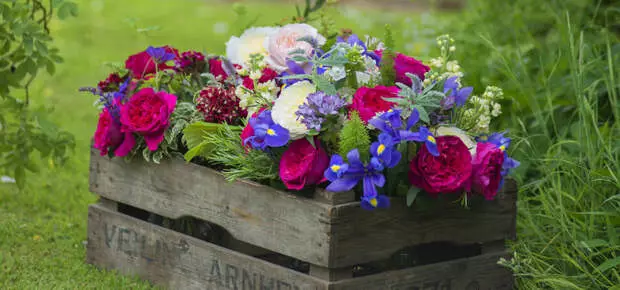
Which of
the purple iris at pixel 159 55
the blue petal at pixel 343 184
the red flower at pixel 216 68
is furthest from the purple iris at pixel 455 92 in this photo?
the purple iris at pixel 159 55

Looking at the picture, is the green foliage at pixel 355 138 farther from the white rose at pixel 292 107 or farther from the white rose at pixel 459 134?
the white rose at pixel 459 134

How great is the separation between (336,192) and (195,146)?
0.59 metres

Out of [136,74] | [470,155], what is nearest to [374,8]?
[136,74]

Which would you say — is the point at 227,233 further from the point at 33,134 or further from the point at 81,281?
the point at 33,134

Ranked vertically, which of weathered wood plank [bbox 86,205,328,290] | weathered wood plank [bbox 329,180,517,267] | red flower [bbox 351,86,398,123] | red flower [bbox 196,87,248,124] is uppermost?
red flower [bbox 351,86,398,123]

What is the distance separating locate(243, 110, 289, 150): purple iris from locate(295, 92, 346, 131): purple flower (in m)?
0.07

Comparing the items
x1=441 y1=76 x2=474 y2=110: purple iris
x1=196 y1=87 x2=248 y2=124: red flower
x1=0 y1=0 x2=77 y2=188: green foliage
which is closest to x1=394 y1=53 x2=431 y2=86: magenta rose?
x1=441 y1=76 x2=474 y2=110: purple iris

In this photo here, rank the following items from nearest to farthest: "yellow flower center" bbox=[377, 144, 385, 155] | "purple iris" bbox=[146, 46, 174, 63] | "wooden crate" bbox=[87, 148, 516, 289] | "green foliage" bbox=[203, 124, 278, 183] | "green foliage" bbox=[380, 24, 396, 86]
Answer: "yellow flower center" bbox=[377, 144, 385, 155], "wooden crate" bbox=[87, 148, 516, 289], "green foliage" bbox=[203, 124, 278, 183], "green foliage" bbox=[380, 24, 396, 86], "purple iris" bbox=[146, 46, 174, 63]

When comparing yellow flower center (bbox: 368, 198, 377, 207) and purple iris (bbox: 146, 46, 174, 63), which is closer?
yellow flower center (bbox: 368, 198, 377, 207)

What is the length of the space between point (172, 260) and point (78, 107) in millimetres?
3149

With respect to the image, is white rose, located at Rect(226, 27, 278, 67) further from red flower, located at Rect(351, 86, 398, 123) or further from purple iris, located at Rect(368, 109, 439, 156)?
purple iris, located at Rect(368, 109, 439, 156)

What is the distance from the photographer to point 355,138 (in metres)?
2.63

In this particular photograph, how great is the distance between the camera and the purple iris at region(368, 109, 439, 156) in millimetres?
2602

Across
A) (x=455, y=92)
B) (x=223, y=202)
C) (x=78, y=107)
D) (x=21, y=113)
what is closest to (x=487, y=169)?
(x=455, y=92)
